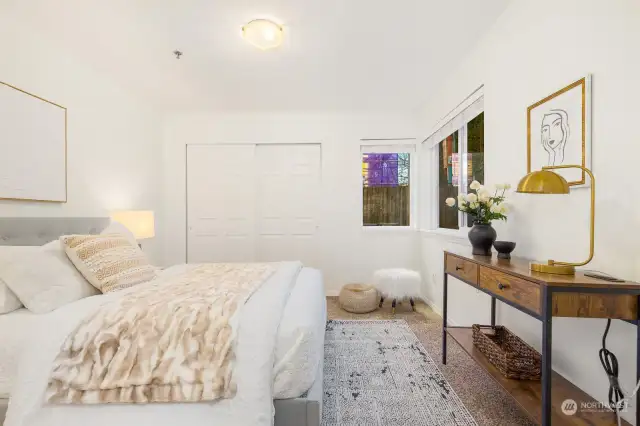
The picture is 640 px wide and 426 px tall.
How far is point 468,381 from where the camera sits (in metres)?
2.02

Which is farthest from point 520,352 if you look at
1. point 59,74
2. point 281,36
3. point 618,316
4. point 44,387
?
point 59,74

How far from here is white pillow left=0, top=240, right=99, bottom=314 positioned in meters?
1.57

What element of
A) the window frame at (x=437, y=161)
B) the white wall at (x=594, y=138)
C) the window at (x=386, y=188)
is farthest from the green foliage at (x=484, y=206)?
the window at (x=386, y=188)

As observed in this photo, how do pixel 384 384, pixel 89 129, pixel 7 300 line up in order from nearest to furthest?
1. pixel 7 300
2. pixel 384 384
3. pixel 89 129

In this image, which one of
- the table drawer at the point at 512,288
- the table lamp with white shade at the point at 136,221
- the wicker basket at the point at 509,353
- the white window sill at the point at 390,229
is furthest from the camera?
the white window sill at the point at 390,229

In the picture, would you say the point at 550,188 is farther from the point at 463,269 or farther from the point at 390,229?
the point at 390,229

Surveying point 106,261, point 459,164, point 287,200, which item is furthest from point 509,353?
point 287,200

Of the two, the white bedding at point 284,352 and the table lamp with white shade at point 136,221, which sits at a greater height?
the table lamp with white shade at point 136,221

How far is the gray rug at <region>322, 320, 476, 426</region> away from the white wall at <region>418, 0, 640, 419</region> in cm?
64

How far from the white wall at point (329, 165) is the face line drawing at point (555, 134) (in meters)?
2.57

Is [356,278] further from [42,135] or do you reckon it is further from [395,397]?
[42,135]

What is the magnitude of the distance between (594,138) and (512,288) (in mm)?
835

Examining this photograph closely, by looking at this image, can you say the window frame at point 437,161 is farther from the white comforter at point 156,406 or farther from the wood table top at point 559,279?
the white comforter at point 156,406

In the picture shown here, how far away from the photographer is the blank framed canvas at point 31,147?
215 cm
